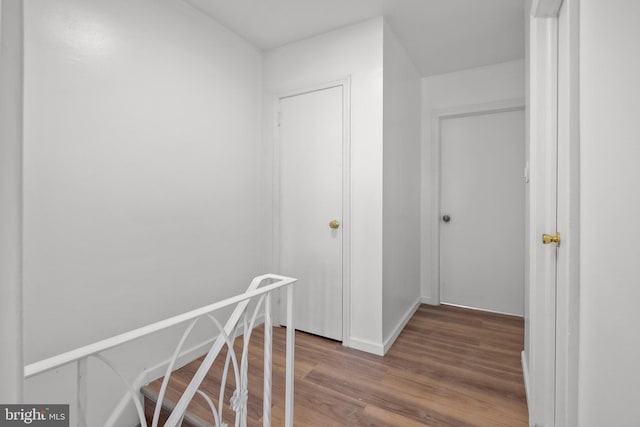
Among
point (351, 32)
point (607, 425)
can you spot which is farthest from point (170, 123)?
point (607, 425)

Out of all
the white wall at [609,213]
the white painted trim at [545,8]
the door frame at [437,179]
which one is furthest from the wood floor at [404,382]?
the white painted trim at [545,8]

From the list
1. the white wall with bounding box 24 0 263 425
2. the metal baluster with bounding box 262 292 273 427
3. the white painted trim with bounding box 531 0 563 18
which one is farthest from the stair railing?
the white painted trim with bounding box 531 0 563 18

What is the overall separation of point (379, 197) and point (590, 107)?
156 cm

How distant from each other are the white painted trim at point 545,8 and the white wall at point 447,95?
1673 mm

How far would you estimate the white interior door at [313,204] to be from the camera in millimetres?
2352

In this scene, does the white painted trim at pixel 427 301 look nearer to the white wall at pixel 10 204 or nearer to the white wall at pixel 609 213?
the white wall at pixel 609 213

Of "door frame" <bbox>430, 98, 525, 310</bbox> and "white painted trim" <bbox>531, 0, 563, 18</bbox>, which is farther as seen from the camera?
"door frame" <bbox>430, 98, 525, 310</bbox>

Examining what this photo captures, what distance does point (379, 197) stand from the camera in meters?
2.16

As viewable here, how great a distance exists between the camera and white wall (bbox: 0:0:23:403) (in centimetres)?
29

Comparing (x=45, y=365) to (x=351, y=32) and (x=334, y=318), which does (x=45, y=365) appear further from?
(x=351, y=32)

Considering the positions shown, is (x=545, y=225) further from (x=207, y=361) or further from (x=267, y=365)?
(x=207, y=361)

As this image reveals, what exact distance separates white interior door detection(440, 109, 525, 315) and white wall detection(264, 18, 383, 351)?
136cm

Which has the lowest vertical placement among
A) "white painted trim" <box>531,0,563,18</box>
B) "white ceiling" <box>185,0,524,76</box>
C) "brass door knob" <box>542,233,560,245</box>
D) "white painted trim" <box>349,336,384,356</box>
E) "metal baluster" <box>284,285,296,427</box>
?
"white painted trim" <box>349,336,384,356</box>

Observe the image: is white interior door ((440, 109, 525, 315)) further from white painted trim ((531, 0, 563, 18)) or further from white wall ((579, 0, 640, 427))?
white wall ((579, 0, 640, 427))
